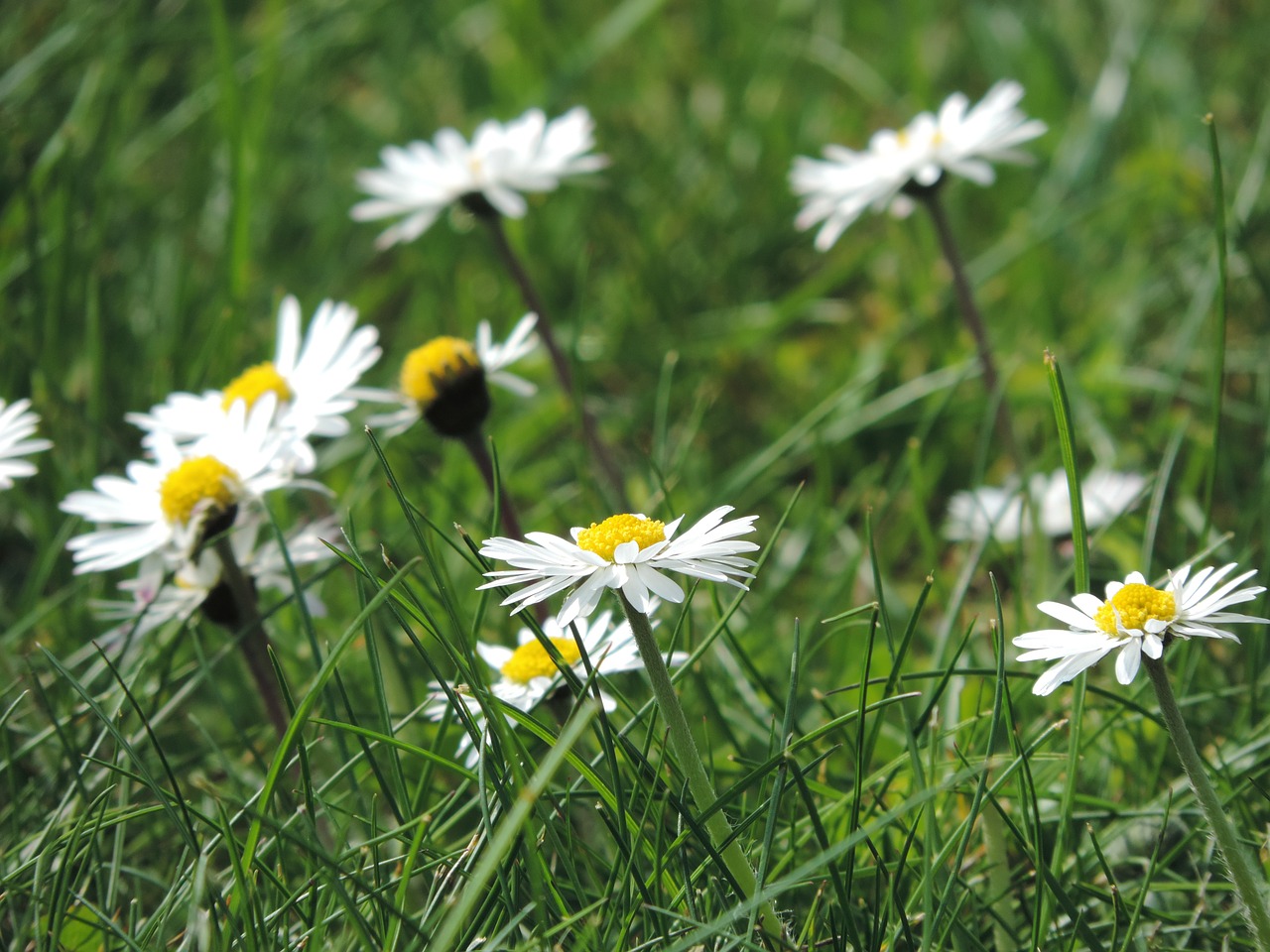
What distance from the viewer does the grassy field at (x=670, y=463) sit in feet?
3.76

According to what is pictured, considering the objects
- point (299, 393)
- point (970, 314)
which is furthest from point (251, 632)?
point (970, 314)

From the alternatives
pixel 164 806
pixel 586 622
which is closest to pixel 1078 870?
pixel 586 622

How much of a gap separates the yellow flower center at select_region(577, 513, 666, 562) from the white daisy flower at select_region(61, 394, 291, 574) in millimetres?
531

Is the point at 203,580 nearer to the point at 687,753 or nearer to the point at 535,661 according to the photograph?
the point at 535,661

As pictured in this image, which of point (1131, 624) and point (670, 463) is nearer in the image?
point (1131, 624)

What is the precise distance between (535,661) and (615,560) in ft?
1.01

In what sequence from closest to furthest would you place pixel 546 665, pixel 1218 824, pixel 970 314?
1. pixel 1218 824
2. pixel 546 665
3. pixel 970 314

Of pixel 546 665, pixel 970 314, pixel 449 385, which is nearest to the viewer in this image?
pixel 546 665

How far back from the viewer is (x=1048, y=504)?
203 centimetres

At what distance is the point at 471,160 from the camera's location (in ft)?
7.52

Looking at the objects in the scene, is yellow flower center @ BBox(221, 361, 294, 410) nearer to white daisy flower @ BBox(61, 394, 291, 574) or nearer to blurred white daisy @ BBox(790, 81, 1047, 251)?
white daisy flower @ BBox(61, 394, 291, 574)

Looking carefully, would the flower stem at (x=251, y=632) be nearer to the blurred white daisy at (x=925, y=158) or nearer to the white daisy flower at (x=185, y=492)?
the white daisy flower at (x=185, y=492)

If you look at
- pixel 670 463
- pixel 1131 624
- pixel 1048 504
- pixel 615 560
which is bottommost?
pixel 1048 504

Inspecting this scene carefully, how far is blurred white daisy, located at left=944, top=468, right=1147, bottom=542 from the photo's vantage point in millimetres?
1885
